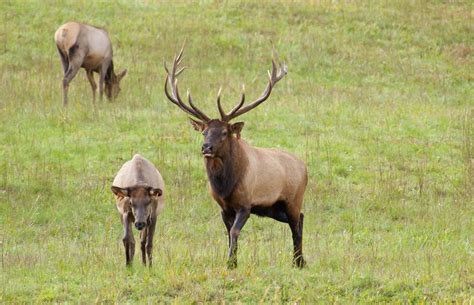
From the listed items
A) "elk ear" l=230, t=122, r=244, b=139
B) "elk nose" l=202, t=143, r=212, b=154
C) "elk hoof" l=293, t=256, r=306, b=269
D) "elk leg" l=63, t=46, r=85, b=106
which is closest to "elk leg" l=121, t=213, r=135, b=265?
"elk nose" l=202, t=143, r=212, b=154

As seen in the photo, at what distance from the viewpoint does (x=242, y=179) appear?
10.8m

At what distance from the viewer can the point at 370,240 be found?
43.0 ft

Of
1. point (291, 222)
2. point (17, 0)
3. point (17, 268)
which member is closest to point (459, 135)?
point (291, 222)

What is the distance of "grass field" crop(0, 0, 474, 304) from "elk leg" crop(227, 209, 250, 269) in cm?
17

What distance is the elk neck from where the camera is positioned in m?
10.7

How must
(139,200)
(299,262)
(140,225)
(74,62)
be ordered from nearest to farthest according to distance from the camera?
(140,225)
(139,200)
(299,262)
(74,62)

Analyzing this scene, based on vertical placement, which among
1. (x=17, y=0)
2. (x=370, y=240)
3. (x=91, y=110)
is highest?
(x=17, y=0)

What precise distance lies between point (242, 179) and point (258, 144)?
6472 millimetres

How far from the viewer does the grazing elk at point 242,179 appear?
34.9 ft

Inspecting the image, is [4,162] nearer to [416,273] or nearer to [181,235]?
[181,235]

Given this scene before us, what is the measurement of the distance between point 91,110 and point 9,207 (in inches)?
189

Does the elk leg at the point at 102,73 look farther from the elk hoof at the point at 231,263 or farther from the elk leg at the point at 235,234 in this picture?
the elk hoof at the point at 231,263

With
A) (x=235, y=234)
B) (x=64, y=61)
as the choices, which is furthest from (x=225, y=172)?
(x=64, y=61)

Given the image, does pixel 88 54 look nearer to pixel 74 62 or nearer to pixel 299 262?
pixel 74 62
